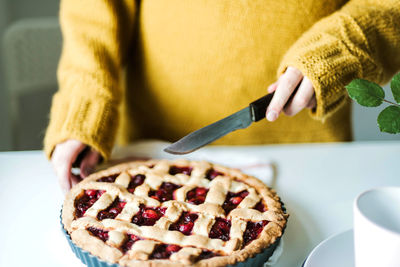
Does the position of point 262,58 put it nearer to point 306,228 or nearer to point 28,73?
point 306,228

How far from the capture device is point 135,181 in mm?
926

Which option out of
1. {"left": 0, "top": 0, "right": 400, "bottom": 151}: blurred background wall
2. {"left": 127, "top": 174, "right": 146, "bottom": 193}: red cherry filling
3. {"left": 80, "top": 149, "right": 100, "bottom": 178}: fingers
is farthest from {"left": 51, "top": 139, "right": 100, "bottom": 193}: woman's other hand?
{"left": 0, "top": 0, "right": 400, "bottom": 151}: blurred background wall

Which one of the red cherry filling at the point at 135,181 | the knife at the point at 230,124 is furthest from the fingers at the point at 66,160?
the knife at the point at 230,124

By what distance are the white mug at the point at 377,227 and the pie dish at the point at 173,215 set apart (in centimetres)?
20

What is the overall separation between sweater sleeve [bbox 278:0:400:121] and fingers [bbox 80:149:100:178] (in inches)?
18.8

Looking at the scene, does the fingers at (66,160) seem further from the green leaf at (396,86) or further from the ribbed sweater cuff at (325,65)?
the green leaf at (396,86)

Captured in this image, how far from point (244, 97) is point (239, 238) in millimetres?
572

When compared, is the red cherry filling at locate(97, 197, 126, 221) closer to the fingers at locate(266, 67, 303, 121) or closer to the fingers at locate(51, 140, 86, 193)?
the fingers at locate(51, 140, 86, 193)

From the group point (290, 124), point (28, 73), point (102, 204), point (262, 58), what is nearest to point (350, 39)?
point (262, 58)

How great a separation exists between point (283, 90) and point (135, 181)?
37cm

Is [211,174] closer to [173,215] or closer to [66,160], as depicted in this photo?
[173,215]

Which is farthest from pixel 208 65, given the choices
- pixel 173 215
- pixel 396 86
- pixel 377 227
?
pixel 377 227

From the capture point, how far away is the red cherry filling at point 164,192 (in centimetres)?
86

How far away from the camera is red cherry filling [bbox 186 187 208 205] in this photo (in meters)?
0.85
